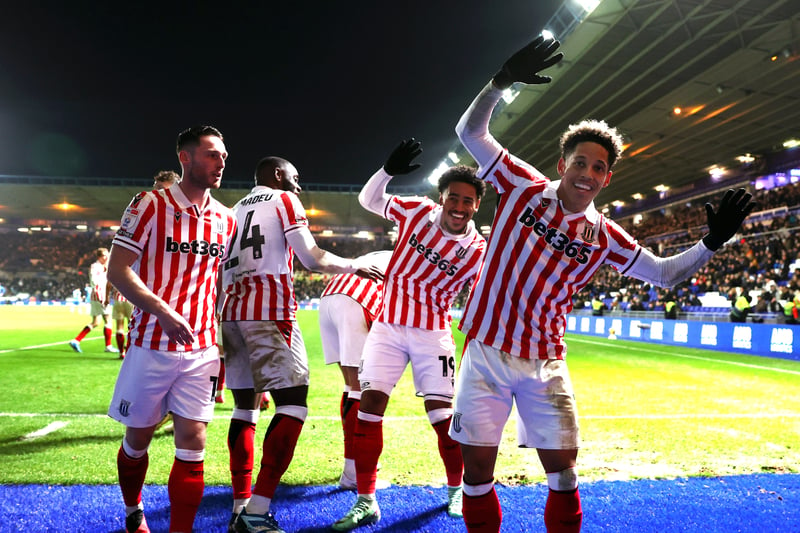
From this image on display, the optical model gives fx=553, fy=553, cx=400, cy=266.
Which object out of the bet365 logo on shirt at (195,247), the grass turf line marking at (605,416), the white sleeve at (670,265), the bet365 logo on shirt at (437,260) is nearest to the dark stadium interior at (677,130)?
the grass turf line marking at (605,416)

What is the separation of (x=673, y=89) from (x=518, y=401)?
21.4 metres

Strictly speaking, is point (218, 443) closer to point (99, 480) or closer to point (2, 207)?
point (99, 480)

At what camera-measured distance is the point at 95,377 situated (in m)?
8.83

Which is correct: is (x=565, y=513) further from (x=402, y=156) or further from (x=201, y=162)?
(x=201, y=162)

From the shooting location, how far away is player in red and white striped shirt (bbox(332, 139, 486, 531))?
12.2ft

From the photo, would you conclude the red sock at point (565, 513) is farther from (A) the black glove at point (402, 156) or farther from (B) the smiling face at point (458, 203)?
(A) the black glove at point (402, 156)

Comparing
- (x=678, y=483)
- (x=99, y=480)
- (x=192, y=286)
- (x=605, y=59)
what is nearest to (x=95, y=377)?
(x=99, y=480)

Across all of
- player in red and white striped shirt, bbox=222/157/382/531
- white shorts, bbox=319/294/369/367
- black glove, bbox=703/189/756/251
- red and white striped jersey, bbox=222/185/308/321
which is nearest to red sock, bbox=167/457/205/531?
player in red and white striped shirt, bbox=222/157/382/531

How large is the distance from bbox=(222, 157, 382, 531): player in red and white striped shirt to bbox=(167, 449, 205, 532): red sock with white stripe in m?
0.35

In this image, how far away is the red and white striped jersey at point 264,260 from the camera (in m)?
3.34

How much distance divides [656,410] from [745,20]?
44.8 feet

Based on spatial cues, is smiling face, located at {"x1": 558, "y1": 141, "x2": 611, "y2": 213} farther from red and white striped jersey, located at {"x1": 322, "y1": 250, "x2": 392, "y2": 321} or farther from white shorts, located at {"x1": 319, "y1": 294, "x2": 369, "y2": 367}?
white shorts, located at {"x1": 319, "y1": 294, "x2": 369, "y2": 367}

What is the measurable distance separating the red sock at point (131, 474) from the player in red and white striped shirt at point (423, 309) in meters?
1.30

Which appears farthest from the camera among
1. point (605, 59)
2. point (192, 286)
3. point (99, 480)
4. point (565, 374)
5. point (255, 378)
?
point (605, 59)
